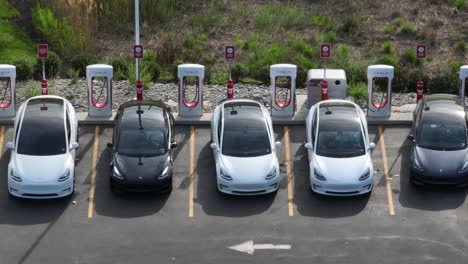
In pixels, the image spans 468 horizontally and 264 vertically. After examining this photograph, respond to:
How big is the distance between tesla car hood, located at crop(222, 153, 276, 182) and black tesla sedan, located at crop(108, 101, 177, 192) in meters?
1.27

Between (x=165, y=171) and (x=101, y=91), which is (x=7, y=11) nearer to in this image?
(x=101, y=91)

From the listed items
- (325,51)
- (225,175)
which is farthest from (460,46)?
(225,175)

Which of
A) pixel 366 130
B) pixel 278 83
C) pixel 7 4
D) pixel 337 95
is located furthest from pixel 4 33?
pixel 366 130

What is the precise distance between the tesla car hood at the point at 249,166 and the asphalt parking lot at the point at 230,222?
546 millimetres

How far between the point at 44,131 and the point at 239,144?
13.8 ft

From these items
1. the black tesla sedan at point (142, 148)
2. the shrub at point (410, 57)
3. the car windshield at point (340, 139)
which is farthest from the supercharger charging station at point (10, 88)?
the shrub at point (410, 57)

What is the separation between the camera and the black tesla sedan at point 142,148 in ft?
73.6

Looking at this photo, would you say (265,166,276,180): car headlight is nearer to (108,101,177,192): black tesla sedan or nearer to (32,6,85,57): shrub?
(108,101,177,192): black tesla sedan

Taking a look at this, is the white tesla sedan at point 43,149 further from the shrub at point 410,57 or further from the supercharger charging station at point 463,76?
the shrub at point 410,57

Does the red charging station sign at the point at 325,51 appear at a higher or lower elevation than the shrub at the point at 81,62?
higher

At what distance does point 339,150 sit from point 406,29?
10.3m

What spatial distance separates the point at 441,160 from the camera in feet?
75.1

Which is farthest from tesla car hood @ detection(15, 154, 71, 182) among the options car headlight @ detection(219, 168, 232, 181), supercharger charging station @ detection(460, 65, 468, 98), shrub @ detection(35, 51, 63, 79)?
supercharger charging station @ detection(460, 65, 468, 98)

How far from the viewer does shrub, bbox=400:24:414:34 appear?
1272 inches
